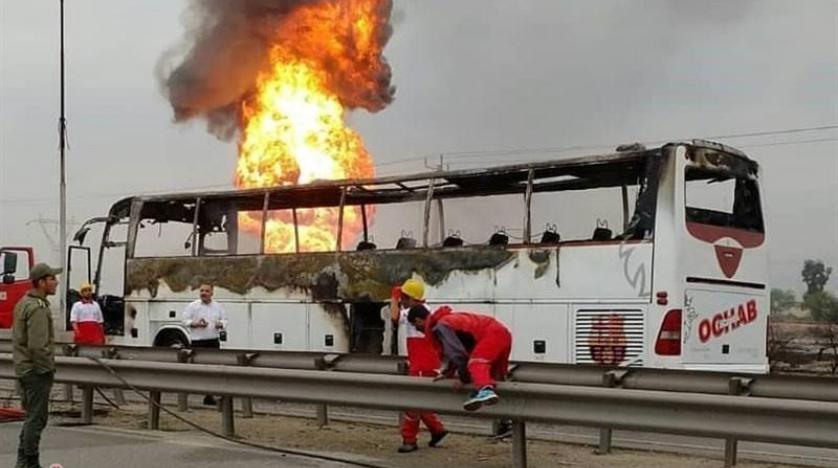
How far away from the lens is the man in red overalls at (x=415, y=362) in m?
8.56

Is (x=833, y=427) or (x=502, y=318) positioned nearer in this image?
(x=833, y=427)

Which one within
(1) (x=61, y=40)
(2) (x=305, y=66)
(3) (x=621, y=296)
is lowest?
(3) (x=621, y=296)

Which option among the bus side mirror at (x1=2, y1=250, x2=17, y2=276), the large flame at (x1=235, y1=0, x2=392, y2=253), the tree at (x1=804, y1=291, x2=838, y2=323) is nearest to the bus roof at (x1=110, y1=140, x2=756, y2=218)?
the large flame at (x1=235, y1=0, x2=392, y2=253)

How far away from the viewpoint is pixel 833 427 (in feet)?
21.2

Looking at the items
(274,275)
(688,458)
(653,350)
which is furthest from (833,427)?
(274,275)

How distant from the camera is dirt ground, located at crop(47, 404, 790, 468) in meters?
8.74

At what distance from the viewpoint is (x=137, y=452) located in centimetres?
906

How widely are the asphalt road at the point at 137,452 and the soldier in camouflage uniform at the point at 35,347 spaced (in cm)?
63

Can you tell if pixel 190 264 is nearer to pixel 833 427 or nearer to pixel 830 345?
pixel 833 427

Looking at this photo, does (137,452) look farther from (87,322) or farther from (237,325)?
(87,322)

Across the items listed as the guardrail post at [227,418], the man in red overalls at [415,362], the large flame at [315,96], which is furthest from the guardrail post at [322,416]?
the large flame at [315,96]

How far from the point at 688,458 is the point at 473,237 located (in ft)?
15.7

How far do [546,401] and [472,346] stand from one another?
69 cm

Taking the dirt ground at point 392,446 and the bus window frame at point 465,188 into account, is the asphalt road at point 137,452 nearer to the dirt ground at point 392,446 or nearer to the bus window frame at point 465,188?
the dirt ground at point 392,446
